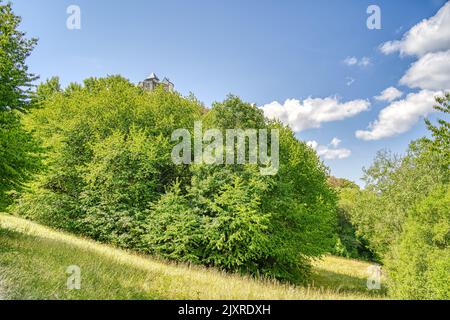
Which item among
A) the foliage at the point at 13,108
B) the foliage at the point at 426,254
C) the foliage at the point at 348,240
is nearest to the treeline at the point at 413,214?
the foliage at the point at 426,254

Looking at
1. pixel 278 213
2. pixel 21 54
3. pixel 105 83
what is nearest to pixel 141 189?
pixel 278 213

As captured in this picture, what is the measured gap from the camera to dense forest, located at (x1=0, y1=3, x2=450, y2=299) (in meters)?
13.5

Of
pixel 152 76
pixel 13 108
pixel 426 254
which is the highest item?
pixel 152 76

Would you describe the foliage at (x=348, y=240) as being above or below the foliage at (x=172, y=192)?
below

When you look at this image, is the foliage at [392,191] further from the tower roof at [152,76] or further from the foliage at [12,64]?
the tower roof at [152,76]

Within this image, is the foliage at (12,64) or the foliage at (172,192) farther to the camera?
the foliage at (172,192)

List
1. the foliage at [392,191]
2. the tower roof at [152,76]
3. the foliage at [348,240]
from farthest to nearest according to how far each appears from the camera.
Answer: the tower roof at [152,76] → the foliage at [348,240] → the foliage at [392,191]

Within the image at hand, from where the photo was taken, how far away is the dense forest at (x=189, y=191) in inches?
532

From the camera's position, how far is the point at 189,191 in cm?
1955

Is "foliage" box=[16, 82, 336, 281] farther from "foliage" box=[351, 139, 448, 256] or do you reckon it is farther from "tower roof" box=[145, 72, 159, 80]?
"tower roof" box=[145, 72, 159, 80]

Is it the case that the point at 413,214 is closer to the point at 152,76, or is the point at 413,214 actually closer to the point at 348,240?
the point at 348,240

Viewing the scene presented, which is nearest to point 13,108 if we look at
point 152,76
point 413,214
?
point 413,214

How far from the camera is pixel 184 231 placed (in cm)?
1800
